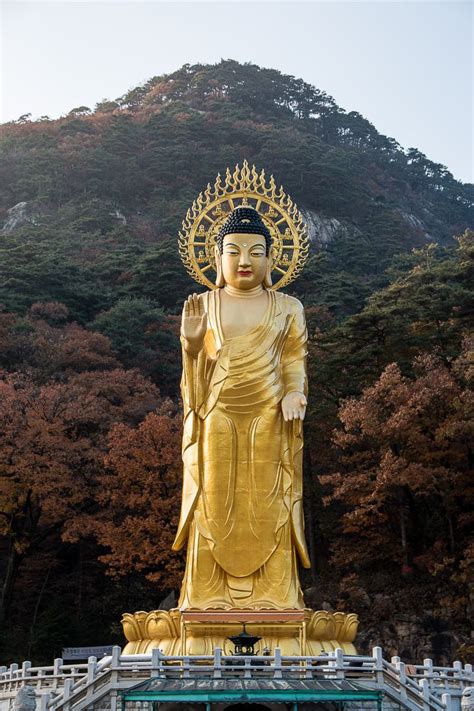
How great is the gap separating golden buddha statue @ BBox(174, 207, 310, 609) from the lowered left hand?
0.05ft

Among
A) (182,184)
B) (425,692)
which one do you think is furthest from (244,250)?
(182,184)

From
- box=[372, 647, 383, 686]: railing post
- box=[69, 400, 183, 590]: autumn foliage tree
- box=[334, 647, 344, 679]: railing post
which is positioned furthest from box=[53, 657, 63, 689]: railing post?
box=[69, 400, 183, 590]: autumn foliage tree

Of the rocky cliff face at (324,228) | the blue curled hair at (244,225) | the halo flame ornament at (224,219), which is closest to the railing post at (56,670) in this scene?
the halo flame ornament at (224,219)

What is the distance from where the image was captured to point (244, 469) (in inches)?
545

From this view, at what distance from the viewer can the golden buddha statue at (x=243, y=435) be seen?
1336 centimetres

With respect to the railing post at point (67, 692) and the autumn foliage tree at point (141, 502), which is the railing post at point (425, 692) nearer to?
the railing post at point (67, 692)

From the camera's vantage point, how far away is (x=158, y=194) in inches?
1859

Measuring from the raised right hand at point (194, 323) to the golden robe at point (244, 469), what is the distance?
373mm

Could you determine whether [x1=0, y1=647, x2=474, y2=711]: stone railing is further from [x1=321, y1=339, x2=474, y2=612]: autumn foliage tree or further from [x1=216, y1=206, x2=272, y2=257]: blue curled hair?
[x1=321, y1=339, x2=474, y2=612]: autumn foliage tree

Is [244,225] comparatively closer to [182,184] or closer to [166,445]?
[166,445]

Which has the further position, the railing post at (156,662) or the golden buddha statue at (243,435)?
the golden buddha statue at (243,435)

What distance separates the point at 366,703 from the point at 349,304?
22066 millimetres

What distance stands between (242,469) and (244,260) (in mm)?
2846

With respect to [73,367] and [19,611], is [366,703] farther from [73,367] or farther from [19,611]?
[73,367]
